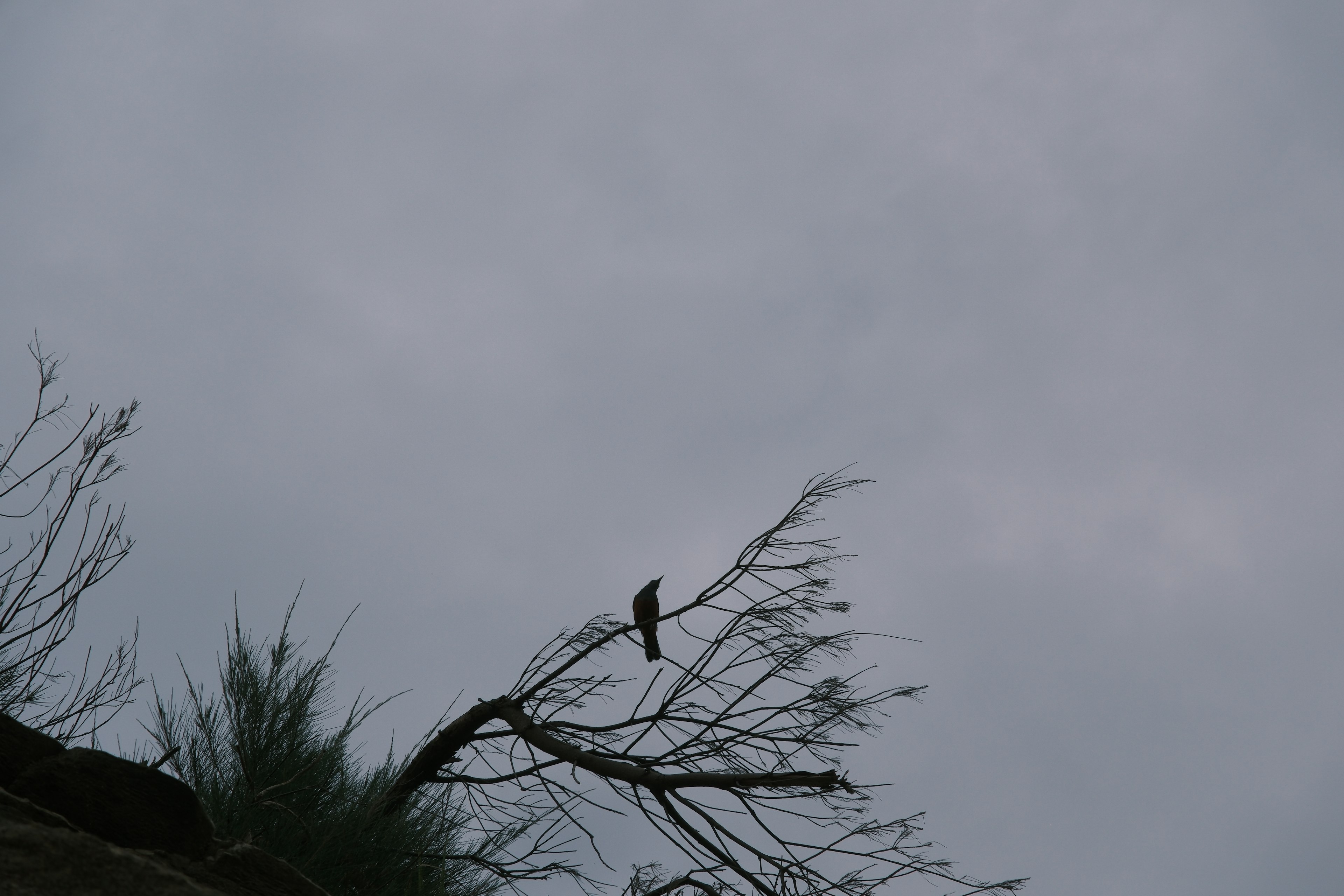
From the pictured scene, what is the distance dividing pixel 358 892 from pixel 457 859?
0.46 meters

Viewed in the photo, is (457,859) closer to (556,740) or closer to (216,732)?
(556,740)

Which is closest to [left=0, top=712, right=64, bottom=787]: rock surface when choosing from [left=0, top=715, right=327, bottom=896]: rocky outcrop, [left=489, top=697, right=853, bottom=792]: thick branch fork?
[left=0, top=715, right=327, bottom=896]: rocky outcrop

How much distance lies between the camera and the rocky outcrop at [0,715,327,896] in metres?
1.91

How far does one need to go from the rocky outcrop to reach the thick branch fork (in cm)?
153

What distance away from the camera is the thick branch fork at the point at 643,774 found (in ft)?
10.4

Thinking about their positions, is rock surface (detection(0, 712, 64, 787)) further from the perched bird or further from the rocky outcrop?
the perched bird

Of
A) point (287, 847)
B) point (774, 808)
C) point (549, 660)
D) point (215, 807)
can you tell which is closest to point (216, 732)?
point (215, 807)

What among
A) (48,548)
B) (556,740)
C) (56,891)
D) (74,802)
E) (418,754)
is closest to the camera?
(56,891)

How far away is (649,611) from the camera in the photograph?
4359 mm

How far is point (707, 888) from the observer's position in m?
3.54

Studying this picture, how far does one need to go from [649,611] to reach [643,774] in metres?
0.94

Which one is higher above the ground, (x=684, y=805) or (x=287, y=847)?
(x=684, y=805)

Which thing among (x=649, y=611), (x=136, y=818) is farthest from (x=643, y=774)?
(x=136, y=818)

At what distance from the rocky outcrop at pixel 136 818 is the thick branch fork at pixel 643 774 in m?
1.53
